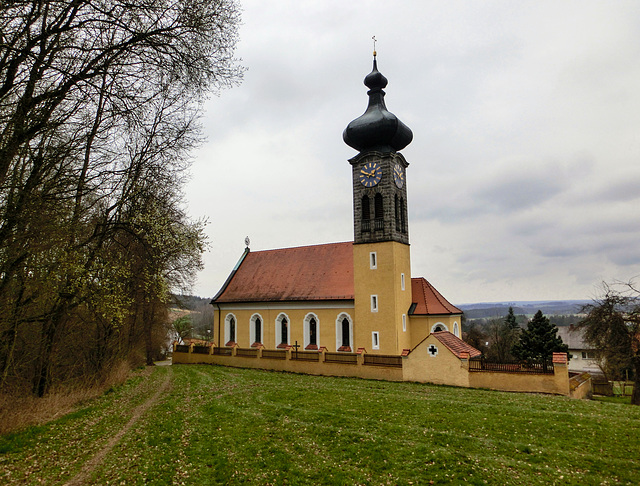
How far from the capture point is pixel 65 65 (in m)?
7.50

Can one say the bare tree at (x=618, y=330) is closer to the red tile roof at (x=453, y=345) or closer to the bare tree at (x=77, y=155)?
the red tile roof at (x=453, y=345)

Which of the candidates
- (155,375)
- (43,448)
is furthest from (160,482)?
(155,375)

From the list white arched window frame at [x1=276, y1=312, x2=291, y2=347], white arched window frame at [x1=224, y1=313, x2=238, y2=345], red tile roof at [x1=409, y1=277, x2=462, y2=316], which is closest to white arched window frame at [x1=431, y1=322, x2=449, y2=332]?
red tile roof at [x1=409, y1=277, x2=462, y2=316]

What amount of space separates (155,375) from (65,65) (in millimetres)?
18591

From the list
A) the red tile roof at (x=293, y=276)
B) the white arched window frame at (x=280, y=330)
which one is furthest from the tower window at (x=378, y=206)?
the white arched window frame at (x=280, y=330)

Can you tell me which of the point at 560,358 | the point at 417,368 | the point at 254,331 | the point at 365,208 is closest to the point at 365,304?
the point at 417,368

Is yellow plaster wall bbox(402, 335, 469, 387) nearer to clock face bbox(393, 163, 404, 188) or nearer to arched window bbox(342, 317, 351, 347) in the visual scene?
arched window bbox(342, 317, 351, 347)

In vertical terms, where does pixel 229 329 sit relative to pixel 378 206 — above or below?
below

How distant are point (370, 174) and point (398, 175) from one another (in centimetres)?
195

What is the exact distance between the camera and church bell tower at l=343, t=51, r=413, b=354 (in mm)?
23422

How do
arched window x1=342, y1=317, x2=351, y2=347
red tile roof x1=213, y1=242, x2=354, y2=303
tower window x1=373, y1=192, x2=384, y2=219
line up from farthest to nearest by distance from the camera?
1. red tile roof x1=213, y1=242, x2=354, y2=303
2. arched window x1=342, y1=317, x2=351, y2=347
3. tower window x1=373, y1=192, x2=384, y2=219

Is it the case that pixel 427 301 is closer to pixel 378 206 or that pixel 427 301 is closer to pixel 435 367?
pixel 378 206

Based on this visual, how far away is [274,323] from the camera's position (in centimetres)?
2816

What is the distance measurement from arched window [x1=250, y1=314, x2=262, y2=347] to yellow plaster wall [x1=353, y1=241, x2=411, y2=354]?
807 centimetres
